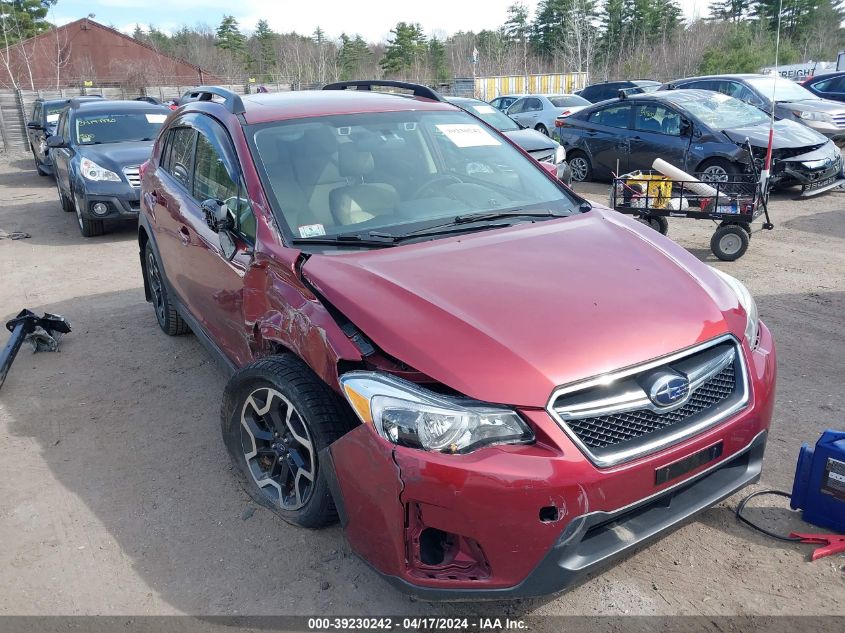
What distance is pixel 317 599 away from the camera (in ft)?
9.04

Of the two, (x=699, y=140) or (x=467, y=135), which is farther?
(x=699, y=140)

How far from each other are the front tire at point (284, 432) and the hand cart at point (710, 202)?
5106 mm

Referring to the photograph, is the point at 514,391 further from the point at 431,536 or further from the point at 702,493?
the point at 702,493

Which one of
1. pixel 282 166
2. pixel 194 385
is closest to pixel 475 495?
pixel 282 166

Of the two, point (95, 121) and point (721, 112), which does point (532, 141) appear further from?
point (95, 121)

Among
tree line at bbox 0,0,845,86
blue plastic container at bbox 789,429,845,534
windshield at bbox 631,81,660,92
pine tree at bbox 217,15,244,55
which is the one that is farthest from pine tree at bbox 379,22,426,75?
blue plastic container at bbox 789,429,845,534

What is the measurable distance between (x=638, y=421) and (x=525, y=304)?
23.0 inches

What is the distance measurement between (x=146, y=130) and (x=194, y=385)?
24.0 ft

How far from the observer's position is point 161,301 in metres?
5.69

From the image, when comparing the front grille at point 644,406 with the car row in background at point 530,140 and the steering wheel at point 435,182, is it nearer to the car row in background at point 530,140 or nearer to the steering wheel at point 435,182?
the steering wheel at point 435,182

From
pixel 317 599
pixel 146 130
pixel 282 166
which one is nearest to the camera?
pixel 317 599

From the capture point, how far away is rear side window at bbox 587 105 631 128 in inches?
453

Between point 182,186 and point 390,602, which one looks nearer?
point 390,602

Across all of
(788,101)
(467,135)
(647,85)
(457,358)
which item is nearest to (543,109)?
(788,101)
